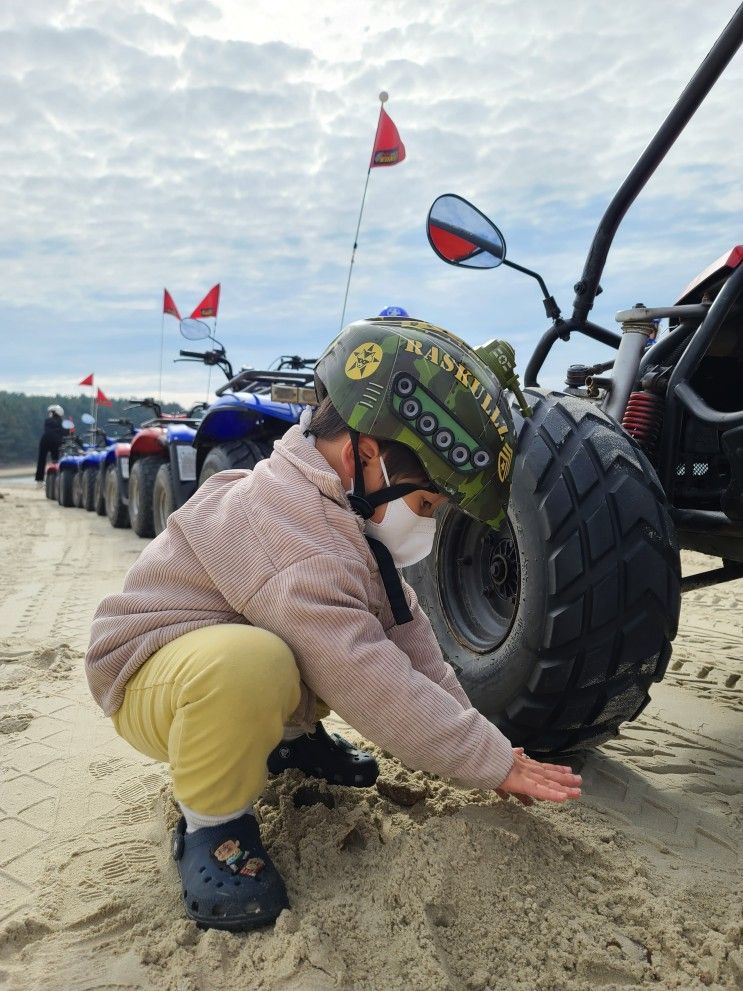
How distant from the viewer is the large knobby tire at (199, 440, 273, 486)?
5348 mm

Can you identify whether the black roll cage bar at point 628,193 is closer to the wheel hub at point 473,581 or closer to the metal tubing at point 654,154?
the metal tubing at point 654,154

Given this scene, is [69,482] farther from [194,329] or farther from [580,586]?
[580,586]

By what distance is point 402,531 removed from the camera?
1.83m

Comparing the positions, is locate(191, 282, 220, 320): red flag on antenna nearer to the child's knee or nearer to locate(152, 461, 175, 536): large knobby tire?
locate(152, 461, 175, 536): large knobby tire

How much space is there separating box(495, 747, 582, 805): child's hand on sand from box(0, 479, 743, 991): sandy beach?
19cm

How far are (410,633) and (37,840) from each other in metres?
1.01

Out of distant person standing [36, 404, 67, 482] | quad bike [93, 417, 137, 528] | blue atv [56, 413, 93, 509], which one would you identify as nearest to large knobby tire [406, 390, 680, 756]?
quad bike [93, 417, 137, 528]

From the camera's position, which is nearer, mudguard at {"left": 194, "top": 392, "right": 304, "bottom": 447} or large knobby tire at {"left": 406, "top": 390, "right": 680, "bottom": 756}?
large knobby tire at {"left": 406, "top": 390, "right": 680, "bottom": 756}

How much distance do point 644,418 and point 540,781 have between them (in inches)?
46.1

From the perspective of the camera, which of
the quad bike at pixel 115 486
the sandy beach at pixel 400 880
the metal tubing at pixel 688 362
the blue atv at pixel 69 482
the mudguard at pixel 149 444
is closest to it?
the sandy beach at pixel 400 880

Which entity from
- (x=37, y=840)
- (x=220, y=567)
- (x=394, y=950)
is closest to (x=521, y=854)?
(x=394, y=950)

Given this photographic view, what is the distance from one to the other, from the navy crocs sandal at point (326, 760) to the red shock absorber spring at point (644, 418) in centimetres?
119

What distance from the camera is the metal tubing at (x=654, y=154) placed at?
217 cm

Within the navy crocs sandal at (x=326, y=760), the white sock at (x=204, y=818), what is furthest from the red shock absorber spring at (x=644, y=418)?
the white sock at (x=204, y=818)
